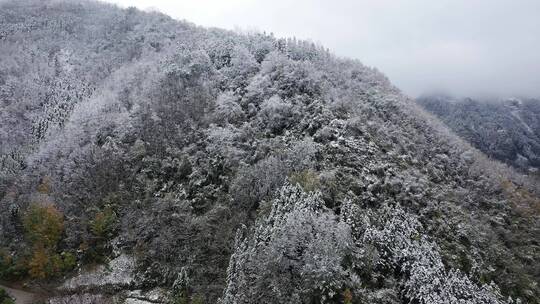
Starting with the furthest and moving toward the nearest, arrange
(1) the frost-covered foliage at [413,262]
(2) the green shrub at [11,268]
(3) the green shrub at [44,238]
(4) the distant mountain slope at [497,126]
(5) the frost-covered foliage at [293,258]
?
(4) the distant mountain slope at [497,126] < (2) the green shrub at [11,268] < (3) the green shrub at [44,238] < (1) the frost-covered foliage at [413,262] < (5) the frost-covered foliage at [293,258]

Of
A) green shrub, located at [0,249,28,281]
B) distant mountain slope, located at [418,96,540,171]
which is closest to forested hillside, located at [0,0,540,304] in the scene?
green shrub, located at [0,249,28,281]

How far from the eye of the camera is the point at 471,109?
142750mm

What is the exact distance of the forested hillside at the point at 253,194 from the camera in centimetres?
3947

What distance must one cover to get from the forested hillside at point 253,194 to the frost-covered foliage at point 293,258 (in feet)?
0.50

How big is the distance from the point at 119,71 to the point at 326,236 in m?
59.4

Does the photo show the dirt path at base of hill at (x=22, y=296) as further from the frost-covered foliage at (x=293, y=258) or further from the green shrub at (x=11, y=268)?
the frost-covered foliage at (x=293, y=258)

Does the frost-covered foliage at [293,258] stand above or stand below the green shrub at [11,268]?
above

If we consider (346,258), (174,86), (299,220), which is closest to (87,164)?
(174,86)

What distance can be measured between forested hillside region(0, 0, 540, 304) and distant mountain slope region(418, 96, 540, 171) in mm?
54440

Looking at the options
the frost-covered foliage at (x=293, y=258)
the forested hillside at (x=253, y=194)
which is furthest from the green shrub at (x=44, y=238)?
the frost-covered foliage at (x=293, y=258)

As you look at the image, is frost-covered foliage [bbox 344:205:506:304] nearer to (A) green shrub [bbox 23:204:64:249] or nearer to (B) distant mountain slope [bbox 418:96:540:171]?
(A) green shrub [bbox 23:204:64:249]

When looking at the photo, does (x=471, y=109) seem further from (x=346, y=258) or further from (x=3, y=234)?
(x=3, y=234)

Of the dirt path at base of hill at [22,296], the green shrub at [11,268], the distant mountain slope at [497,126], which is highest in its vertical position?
the distant mountain slope at [497,126]

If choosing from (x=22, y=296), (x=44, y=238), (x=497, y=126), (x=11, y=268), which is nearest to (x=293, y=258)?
(x=22, y=296)
